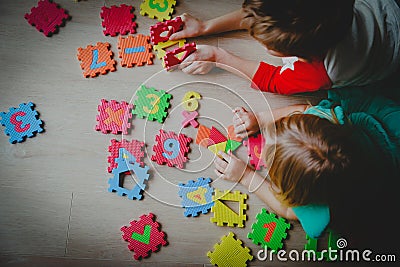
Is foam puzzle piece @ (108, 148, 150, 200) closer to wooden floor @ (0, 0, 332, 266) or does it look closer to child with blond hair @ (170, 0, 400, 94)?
wooden floor @ (0, 0, 332, 266)

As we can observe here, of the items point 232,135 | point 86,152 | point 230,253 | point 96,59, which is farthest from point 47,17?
A: point 230,253

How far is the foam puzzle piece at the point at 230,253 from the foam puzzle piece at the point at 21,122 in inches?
23.3

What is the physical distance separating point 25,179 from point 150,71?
467 millimetres

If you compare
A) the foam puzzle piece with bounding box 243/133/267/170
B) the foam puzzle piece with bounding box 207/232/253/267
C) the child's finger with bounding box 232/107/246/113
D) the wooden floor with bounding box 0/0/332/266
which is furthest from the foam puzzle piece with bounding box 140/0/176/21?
the foam puzzle piece with bounding box 207/232/253/267

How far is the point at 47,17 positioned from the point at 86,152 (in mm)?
444

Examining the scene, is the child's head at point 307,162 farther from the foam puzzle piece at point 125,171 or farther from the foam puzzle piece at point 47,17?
the foam puzzle piece at point 47,17

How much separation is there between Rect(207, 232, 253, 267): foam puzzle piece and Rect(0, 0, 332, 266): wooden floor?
0.05ft

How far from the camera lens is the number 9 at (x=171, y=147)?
117 cm

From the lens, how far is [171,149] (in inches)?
46.3

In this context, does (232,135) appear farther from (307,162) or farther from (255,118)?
(307,162)

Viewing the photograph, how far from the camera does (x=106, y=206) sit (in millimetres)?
1112

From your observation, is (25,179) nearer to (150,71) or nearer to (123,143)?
(123,143)

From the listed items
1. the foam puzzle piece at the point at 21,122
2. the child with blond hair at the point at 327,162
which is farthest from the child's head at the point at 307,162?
the foam puzzle piece at the point at 21,122

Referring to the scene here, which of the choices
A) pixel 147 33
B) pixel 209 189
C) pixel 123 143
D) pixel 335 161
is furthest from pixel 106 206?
pixel 335 161
